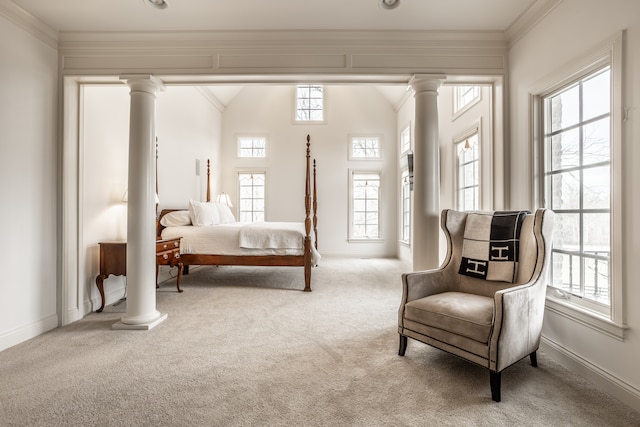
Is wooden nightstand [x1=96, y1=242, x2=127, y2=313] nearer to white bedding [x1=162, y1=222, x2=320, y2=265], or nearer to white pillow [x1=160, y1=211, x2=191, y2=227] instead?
white bedding [x1=162, y1=222, x2=320, y2=265]

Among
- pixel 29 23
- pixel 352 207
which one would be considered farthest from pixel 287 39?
pixel 352 207

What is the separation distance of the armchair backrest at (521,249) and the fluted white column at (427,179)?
22 centimetres

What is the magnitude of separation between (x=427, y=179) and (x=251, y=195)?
16.7 feet

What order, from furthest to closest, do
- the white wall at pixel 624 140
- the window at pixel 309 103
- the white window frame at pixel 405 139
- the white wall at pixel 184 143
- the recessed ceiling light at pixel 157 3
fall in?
the window at pixel 309 103
the white window frame at pixel 405 139
the white wall at pixel 184 143
the recessed ceiling light at pixel 157 3
the white wall at pixel 624 140

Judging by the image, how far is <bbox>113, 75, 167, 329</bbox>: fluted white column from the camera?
2.82 meters

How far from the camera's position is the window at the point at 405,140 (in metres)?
6.11

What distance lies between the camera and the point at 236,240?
4.31 meters

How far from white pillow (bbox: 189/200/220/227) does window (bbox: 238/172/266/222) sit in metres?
2.18

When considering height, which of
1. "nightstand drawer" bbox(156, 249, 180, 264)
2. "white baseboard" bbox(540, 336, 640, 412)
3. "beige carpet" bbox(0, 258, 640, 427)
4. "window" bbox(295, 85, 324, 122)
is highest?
"window" bbox(295, 85, 324, 122)

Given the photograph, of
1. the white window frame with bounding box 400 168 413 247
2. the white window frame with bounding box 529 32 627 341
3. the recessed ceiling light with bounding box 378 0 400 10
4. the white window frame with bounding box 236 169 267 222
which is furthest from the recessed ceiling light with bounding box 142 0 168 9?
the white window frame with bounding box 400 168 413 247

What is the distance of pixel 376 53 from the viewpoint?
2.80 metres

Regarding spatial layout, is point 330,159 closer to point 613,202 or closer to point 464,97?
point 464,97

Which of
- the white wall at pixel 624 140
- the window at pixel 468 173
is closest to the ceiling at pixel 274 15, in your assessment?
the white wall at pixel 624 140

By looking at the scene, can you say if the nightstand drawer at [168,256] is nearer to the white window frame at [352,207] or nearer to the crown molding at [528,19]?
the white window frame at [352,207]
